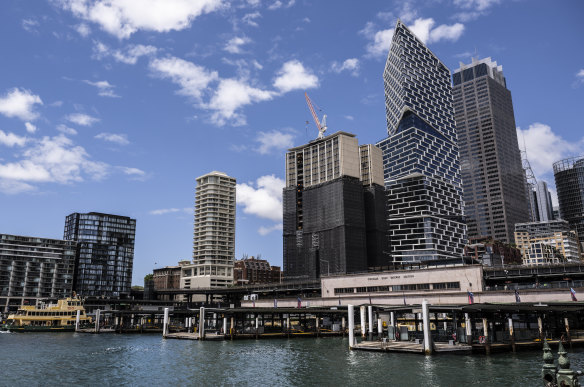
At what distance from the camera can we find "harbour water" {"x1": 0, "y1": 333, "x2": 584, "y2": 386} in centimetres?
4944

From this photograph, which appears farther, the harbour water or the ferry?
the ferry

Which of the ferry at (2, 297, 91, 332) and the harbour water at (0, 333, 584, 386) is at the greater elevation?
the ferry at (2, 297, 91, 332)

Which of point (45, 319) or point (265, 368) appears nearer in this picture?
point (265, 368)

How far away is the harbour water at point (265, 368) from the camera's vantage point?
49438 mm

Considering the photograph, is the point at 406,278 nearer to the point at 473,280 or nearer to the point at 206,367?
the point at 473,280

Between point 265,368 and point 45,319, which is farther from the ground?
point 45,319

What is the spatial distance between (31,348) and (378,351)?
64.1m

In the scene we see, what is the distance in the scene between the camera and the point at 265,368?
5984cm

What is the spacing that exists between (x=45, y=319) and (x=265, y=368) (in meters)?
116

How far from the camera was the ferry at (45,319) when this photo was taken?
14100 centimetres

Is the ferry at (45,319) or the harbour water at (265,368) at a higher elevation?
the ferry at (45,319)

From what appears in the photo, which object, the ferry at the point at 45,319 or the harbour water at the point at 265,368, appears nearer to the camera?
the harbour water at the point at 265,368

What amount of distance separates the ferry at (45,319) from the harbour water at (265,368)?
68170 millimetres

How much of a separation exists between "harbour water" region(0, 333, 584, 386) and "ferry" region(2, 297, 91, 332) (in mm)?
68170
